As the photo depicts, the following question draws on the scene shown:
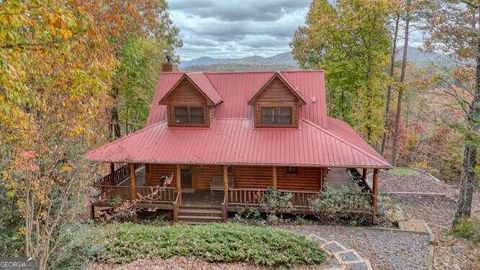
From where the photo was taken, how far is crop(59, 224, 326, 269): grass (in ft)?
32.9

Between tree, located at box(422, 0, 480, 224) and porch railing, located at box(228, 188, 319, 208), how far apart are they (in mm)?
5716

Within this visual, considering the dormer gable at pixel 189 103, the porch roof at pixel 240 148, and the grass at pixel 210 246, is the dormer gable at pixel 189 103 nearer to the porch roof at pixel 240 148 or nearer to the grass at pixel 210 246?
the porch roof at pixel 240 148

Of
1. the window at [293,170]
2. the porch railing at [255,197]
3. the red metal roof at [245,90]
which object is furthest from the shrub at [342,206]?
the red metal roof at [245,90]

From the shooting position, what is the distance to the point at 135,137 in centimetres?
1688

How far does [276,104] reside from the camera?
55.4ft

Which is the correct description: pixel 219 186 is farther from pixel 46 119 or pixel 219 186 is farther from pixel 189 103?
pixel 46 119

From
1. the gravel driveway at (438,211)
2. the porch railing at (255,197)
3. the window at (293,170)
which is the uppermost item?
the window at (293,170)

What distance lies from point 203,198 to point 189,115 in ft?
13.8

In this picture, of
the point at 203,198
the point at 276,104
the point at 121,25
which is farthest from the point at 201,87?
the point at 121,25

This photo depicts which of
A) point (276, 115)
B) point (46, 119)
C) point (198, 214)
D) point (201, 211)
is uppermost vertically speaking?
point (276, 115)

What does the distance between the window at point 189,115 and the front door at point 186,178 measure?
2.43 m

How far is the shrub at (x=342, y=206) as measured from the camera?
14.4m

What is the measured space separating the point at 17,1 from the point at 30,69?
6.45ft

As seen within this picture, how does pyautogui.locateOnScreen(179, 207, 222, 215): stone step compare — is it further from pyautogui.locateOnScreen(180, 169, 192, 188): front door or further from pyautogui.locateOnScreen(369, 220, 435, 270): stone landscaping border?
pyautogui.locateOnScreen(369, 220, 435, 270): stone landscaping border
